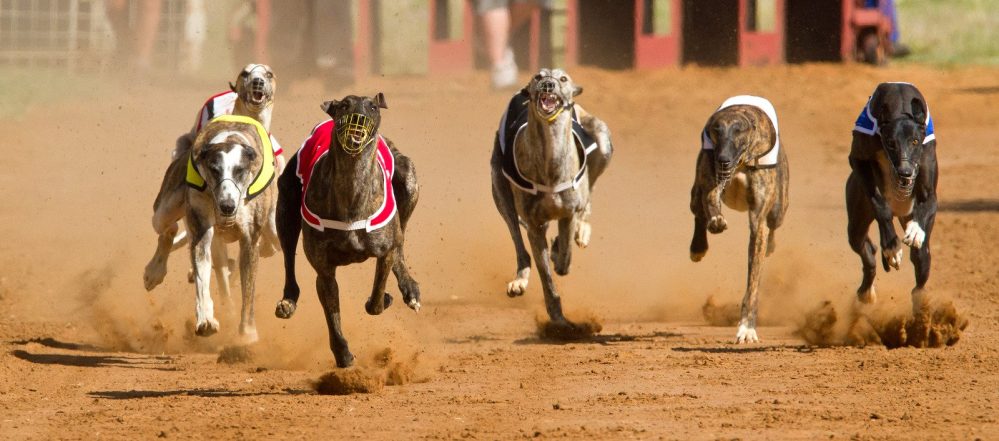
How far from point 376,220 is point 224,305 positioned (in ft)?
9.65

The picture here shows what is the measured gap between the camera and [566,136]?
34.7ft

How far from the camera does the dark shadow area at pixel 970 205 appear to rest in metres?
17.1

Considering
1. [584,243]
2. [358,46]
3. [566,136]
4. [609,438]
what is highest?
[358,46]

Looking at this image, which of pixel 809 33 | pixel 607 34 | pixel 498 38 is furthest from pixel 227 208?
pixel 809 33

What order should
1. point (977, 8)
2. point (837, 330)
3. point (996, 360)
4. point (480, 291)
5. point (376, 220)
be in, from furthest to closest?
point (977, 8) < point (480, 291) < point (837, 330) < point (996, 360) < point (376, 220)

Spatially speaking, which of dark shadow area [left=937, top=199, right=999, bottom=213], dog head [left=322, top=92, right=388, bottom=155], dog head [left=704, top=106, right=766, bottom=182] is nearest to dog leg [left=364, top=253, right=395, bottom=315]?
dog head [left=322, top=92, right=388, bottom=155]

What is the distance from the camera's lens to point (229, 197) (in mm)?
9070

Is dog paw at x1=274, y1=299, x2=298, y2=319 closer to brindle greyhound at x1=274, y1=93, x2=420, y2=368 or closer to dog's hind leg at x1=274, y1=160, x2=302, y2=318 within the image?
brindle greyhound at x1=274, y1=93, x2=420, y2=368

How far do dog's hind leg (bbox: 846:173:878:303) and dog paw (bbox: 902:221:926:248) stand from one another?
58cm

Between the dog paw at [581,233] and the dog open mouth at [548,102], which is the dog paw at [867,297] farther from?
the dog open mouth at [548,102]

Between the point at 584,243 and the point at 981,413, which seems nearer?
the point at 981,413

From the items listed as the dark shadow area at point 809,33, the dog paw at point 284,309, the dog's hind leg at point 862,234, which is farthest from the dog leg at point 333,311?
the dark shadow area at point 809,33

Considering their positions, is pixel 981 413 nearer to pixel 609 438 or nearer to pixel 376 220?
pixel 609 438

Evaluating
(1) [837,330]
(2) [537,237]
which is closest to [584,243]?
(2) [537,237]
